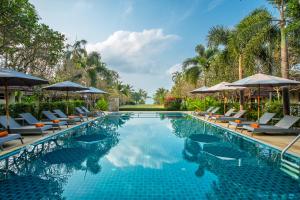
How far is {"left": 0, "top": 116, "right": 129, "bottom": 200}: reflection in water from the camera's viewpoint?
459 centimetres

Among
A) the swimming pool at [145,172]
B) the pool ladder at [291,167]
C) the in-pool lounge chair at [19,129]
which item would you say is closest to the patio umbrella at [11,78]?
the in-pool lounge chair at [19,129]

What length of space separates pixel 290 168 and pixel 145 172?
3.64 meters

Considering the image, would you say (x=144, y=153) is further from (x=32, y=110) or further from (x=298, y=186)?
(x=32, y=110)

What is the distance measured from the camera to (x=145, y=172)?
589 cm

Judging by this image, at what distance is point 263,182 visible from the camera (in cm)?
505

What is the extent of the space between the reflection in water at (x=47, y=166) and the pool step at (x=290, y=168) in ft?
15.2

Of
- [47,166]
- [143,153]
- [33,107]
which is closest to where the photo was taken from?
[47,166]

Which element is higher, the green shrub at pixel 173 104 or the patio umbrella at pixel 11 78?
the patio umbrella at pixel 11 78

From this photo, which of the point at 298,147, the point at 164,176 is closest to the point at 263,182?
the point at 164,176

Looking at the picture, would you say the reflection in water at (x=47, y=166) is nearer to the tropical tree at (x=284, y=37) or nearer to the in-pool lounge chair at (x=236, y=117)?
the in-pool lounge chair at (x=236, y=117)

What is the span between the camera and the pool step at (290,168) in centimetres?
540

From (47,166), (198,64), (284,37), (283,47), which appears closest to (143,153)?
(47,166)

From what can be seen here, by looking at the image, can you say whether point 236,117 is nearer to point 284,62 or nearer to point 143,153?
point 284,62

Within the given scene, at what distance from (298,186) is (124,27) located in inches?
918
